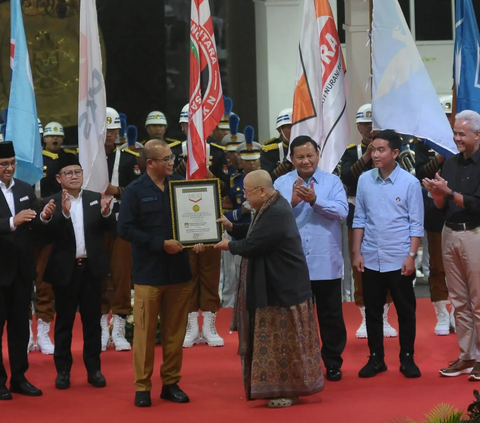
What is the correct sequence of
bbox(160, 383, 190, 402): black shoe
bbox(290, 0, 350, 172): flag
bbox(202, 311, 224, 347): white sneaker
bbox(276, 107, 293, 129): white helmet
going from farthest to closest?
bbox(276, 107, 293, 129): white helmet, bbox(202, 311, 224, 347): white sneaker, bbox(290, 0, 350, 172): flag, bbox(160, 383, 190, 402): black shoe

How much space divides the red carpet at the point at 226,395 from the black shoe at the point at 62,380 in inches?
2.2

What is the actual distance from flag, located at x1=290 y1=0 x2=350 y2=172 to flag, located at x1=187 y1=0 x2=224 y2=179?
728 millimetres

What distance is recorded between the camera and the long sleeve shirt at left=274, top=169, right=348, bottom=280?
780 cm

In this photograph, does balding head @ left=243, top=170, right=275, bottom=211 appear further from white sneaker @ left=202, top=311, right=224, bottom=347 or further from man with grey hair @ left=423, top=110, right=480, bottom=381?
white sneaker @ left=202, top=311, right=224, bottom=347

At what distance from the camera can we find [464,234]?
7520mm

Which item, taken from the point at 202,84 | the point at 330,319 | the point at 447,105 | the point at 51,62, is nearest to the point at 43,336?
the point at 202,84

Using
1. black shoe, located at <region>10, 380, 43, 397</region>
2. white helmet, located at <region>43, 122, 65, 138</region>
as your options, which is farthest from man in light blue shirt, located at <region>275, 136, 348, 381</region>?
white helmet, located at <region>43, 122, 65, 138</region>

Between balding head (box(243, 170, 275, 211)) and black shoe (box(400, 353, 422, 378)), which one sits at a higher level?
balding head (box(243, 170, 275, 211))


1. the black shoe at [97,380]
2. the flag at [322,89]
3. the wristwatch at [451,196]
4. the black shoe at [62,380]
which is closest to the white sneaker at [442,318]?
the flag at [322,89]

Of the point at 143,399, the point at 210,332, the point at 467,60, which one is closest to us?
the point at 143,399

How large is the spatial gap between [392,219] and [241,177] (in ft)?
6.95

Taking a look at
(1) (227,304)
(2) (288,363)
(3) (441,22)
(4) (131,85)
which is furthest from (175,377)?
(3) (441,22)

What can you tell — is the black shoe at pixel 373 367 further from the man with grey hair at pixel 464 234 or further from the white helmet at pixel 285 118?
the white helmet at pixel 285 118

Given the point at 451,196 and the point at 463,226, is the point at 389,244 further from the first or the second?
the point at 451,196
